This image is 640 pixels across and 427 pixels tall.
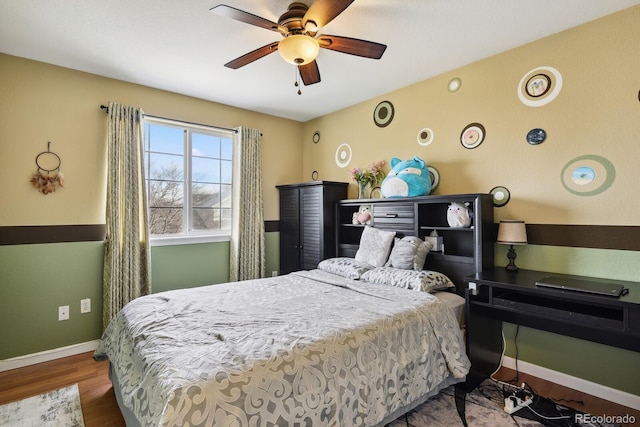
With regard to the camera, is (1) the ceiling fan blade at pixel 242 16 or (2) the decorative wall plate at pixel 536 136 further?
(2) the decorative wall plate at pixel 536 136

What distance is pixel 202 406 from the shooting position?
1205 millimetres

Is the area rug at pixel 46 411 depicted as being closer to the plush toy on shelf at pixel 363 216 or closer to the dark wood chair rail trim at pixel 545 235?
the dark wood chair rail trim at pixel 545 235

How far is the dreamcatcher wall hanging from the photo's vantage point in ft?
9.27

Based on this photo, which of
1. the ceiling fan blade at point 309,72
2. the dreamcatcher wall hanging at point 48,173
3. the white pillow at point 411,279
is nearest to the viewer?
the ceiling fan blade at point 309,72

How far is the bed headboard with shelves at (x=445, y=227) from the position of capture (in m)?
2.53

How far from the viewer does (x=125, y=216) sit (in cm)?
315

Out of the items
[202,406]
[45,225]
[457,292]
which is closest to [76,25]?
[45,225]

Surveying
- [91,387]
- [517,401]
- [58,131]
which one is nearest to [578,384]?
[517,401]

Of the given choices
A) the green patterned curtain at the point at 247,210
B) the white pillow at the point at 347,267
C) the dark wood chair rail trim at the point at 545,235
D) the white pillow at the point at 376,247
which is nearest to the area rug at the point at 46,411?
the dark wood chair rail trim at the point at 545,235

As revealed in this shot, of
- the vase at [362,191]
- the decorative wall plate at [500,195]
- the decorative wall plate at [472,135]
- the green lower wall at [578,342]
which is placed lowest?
the green lower wall at [578,342]

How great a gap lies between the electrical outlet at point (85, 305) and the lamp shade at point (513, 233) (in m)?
3.68

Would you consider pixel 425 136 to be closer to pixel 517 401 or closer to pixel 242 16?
pixel 242 16

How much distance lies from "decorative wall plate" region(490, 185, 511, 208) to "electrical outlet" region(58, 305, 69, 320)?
3.93 meters

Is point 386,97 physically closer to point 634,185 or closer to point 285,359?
point 634,185
